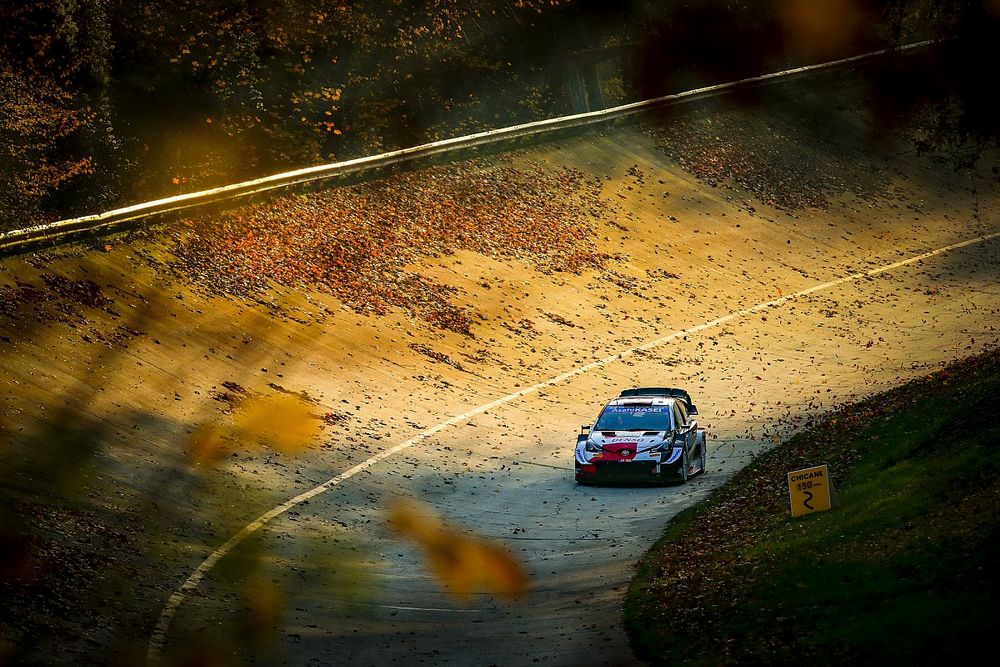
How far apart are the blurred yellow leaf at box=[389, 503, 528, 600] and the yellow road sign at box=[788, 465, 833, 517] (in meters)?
4.05

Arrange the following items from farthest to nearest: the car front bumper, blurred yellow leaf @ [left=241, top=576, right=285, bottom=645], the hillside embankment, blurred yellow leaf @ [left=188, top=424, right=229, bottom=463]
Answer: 1. the car front bumper
2. blurred yellow leaf @ [left=188, top=424, right=229, bottom=463]
3. the hillside embankment
4. blurred yellow leaf @ [left=241, top=576, right=285, bottom=645]

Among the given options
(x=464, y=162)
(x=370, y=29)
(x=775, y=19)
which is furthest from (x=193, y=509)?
(x=775, y=19)

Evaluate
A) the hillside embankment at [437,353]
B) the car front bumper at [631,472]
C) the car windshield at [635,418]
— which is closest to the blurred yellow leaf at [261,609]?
the hillside embankment at [437,353]

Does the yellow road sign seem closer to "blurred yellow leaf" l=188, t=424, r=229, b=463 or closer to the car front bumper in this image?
the car front bumper

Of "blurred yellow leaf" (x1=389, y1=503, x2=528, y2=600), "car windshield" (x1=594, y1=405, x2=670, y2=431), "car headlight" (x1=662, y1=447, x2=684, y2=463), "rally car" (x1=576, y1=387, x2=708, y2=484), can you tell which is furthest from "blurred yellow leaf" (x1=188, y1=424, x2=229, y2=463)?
"car headlight" (x1=662, y1=447, x2=684, y2=463)

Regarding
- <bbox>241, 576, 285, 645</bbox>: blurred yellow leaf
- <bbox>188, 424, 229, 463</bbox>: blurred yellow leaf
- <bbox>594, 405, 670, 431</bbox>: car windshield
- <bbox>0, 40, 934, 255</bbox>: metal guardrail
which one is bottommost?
<bbox>594, 405, 670, 431</bbox>: car windshield

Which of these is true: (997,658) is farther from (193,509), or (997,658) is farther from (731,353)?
(731,353)

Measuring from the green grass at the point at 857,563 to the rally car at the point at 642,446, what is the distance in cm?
243

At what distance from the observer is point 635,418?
888 inches

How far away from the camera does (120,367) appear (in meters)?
23.5

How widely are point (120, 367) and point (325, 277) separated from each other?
8989mm

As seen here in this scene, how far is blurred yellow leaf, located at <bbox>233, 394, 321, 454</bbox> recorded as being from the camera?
75.9 ft

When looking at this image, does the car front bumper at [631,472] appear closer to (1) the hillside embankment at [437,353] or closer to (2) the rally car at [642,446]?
(2) the rally car at [642,446]

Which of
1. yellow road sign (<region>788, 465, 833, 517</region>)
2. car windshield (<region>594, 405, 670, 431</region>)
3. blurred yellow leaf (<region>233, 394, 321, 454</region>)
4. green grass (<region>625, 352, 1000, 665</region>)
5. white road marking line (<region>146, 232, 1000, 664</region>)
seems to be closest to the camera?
green grass (<region>625, 352, 1000, 665</region>)
